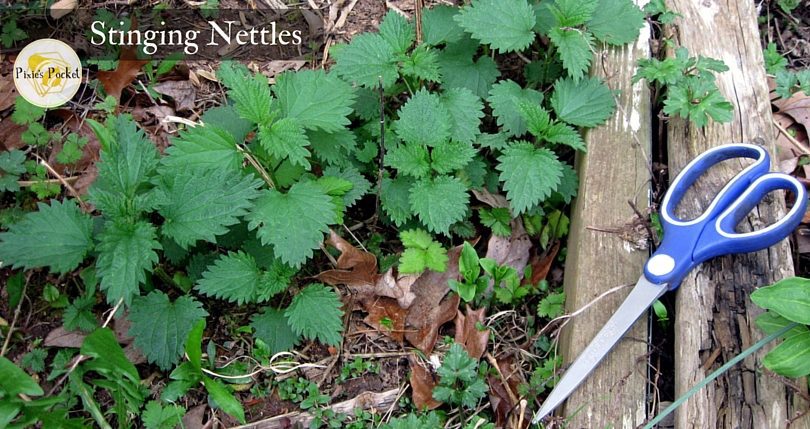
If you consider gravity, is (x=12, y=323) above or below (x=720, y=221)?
below

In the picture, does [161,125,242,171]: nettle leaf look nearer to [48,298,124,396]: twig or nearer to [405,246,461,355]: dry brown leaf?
[48,298,124,396]: twig

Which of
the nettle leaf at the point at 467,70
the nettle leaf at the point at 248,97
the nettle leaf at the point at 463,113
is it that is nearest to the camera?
the nettle leaf at the point at 248,97

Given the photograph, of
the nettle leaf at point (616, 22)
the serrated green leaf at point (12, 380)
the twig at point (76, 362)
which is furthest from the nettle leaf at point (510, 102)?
the serrated green leaf at point (12, 380)

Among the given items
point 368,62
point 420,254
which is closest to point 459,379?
point 420,254

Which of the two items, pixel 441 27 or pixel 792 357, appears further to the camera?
pixel 441 27

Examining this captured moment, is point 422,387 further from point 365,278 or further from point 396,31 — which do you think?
point 396,31

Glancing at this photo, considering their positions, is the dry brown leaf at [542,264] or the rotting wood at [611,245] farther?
the dry brown leaf at [542,264]

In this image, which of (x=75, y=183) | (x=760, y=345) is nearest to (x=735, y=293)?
(x=760, y=345)

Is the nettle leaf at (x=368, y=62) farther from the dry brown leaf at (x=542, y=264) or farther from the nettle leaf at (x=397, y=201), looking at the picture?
the dry brown leaf at (x=542, y=264)
